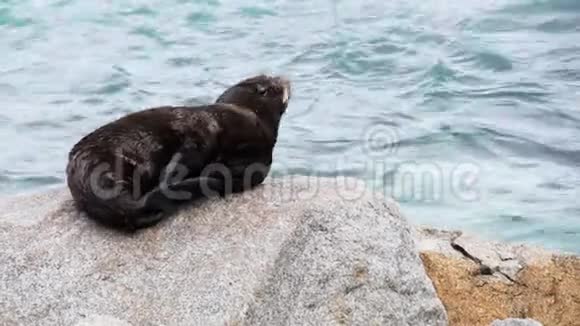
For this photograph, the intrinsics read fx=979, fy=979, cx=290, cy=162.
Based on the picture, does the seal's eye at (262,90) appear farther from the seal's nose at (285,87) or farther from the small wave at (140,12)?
the small wave at (140,12)

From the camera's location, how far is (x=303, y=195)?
4.66 meters

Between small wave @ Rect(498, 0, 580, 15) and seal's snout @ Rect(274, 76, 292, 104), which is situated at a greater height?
seal's snout @ Rect(274, 76, 292, 104)

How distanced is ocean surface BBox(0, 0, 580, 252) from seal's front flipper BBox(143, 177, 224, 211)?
326 cm

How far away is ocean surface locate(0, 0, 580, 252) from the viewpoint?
27.2 ft

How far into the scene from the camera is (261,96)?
5051 millimetres

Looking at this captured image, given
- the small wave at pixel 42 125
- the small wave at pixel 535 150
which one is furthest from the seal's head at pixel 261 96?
the small wave at pixel 42 125

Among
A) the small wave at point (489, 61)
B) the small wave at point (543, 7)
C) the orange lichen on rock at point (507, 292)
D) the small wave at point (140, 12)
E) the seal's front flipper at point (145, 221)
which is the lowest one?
the small wave at point (489, 61)

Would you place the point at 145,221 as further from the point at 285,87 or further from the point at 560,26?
the point at 560,26

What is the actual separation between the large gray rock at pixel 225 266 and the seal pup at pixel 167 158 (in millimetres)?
A: 89

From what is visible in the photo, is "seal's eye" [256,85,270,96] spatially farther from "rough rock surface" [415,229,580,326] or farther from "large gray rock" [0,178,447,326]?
"rough rock surface" [415,229,580,326]

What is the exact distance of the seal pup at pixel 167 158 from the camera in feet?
13.8

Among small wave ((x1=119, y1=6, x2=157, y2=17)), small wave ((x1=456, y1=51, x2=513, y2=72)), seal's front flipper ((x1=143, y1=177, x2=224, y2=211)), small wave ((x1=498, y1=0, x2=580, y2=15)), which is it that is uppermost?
seal's front flipper ((x1=143, y1=177, x2=224, y2=211))

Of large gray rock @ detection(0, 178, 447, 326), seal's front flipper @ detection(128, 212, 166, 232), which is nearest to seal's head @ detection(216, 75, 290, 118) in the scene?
large gray rock @ detection(0, 178, 447, 326)

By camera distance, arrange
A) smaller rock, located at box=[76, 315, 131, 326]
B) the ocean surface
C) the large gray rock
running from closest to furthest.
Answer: smaller rock, located at box=[76, 315, 131, 326], the large gray rock, the ocean surface
